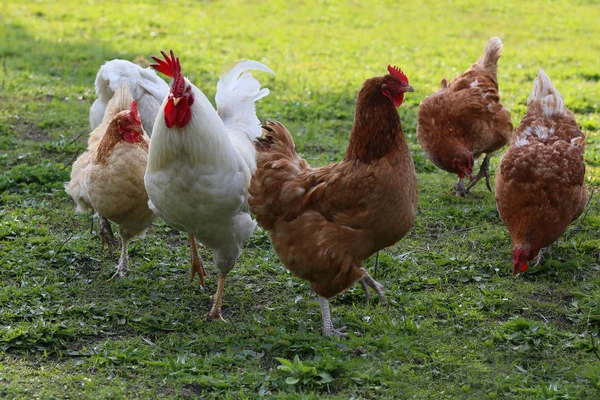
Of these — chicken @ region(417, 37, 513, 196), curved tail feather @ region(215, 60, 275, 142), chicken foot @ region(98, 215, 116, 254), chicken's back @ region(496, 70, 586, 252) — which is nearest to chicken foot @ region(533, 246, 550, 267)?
chicken's back @ region(496, 70, 586, 252)

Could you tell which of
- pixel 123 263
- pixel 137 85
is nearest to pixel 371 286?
pixel 123 263

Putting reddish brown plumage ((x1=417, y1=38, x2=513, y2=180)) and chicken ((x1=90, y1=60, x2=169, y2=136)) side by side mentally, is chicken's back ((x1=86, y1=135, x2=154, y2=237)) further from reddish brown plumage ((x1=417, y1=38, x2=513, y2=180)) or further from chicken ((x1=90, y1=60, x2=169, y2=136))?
reddish brown plumage ((x1=417, y1=38, x2=513, y2=180))

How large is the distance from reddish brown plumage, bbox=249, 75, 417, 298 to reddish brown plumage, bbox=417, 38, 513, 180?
9.08ft

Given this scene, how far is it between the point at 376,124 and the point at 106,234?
2.87 m

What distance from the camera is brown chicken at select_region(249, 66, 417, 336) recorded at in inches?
190

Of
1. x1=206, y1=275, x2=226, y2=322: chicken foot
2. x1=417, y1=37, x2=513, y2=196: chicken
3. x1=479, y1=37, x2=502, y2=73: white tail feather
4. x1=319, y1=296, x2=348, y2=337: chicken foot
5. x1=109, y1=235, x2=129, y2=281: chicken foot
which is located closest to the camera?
x1=319, y1=296, x2=348, y2=337: chicken foot

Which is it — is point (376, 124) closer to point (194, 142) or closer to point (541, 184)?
point (194, 142)

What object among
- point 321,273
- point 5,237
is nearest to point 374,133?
point 321,273

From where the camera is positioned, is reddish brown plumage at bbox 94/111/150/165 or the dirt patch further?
the dirt patch

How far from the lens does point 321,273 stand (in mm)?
4953

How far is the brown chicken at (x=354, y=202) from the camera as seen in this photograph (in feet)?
15.8

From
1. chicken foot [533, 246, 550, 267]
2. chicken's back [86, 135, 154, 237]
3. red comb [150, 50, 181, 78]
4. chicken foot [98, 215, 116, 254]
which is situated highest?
red comb [150, 50, 181, 78]

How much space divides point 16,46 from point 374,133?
991 cm

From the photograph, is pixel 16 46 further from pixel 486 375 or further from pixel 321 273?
pixel 486 375
